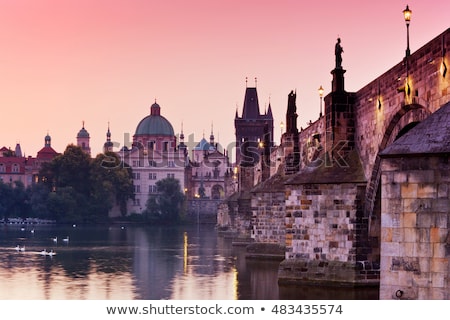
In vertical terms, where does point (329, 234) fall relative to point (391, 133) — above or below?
below

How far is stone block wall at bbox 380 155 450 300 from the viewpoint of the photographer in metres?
18.4

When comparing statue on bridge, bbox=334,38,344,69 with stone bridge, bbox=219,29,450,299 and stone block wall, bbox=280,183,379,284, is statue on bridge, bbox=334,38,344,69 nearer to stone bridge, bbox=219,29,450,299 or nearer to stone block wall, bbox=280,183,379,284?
stone bridge, bbox=219,29,450,299

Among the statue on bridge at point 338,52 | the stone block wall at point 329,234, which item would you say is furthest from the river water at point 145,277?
the statue on bridge at point 338,52

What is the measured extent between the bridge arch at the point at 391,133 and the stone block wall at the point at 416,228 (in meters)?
8.77

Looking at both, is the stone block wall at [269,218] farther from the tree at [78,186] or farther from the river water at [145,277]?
the tree at [78,186]

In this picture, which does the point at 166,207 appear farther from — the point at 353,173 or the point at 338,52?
the point at 353,173

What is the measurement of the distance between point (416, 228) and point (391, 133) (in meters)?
13.8

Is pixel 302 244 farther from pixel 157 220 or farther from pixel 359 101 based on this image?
pixel 157 220

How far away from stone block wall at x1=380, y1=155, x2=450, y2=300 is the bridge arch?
8768mm

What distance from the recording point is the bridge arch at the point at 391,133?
2948 cm


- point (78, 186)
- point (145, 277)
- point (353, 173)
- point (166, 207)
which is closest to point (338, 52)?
point (353, 173)

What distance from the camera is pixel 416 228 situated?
61.2ft

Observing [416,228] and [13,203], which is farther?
[13,203]
